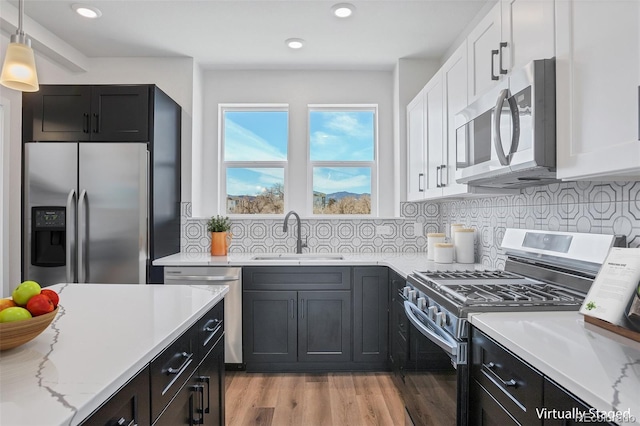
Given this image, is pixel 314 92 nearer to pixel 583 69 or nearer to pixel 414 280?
pixel 414 280

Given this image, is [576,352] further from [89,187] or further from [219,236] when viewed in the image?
[89,187]

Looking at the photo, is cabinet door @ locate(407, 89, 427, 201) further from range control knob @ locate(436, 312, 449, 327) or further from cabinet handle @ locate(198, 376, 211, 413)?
cabinet handle @ locate(198, 376, 211, 413)

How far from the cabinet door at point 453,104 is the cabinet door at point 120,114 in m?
2.20

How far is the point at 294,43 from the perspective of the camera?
10.3 feet

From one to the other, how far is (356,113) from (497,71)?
6.89 ft

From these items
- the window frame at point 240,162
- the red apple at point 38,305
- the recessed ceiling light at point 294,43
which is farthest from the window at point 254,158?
the red apple at point 38,305

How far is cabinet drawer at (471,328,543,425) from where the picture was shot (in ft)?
3.23

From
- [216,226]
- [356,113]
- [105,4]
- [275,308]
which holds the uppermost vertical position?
[105,4]

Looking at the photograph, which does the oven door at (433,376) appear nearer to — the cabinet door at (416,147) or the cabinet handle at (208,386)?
the cabinet handle at (208,386)

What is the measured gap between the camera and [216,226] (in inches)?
130

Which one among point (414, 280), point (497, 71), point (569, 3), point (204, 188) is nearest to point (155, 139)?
point (204, 188)

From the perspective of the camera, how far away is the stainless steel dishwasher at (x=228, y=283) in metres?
2.94

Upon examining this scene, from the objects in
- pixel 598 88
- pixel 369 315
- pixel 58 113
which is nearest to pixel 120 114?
pixel 58 113

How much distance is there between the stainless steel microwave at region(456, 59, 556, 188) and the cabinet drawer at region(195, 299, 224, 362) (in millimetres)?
1394
